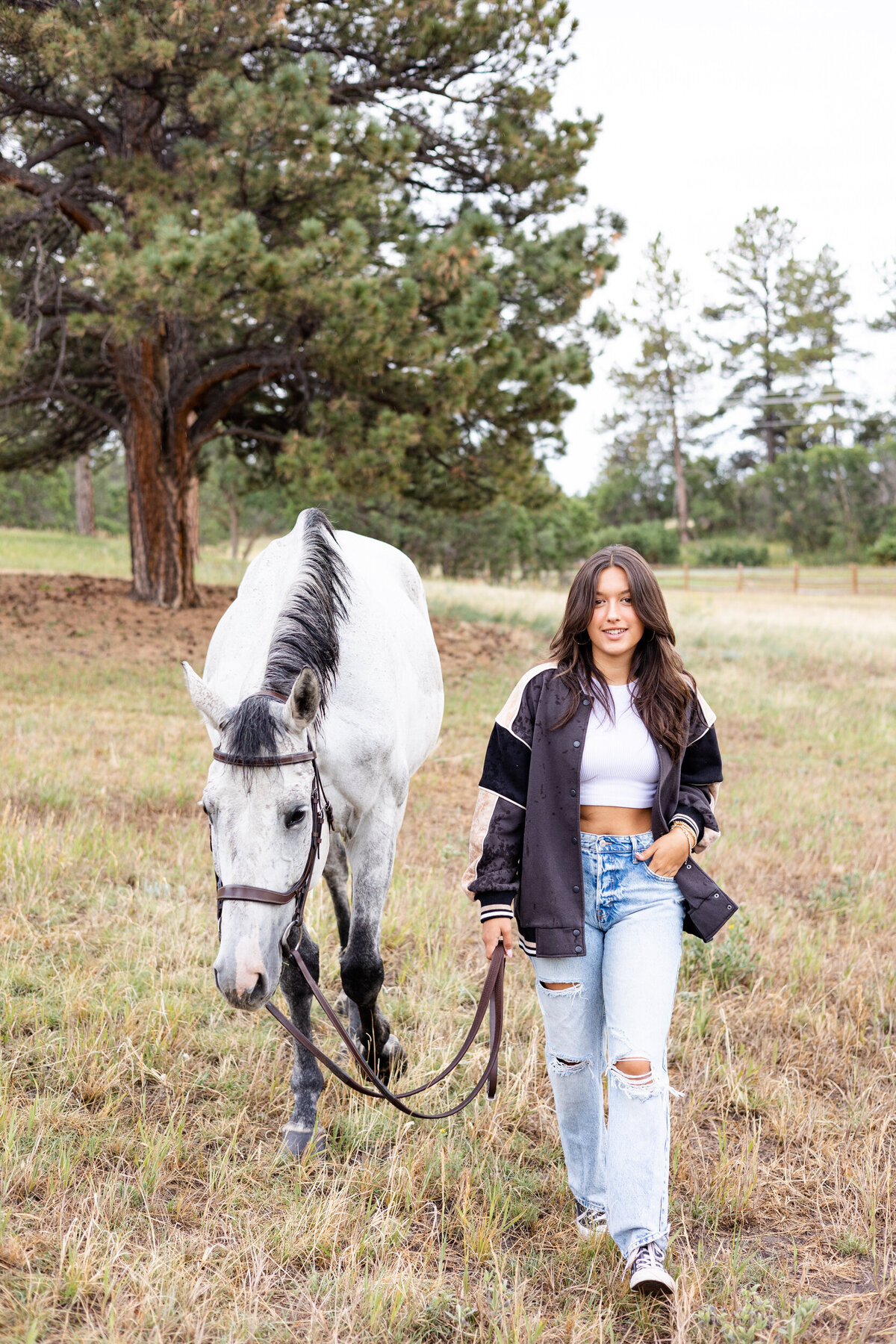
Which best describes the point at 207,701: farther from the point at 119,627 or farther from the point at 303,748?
the point at 119,627

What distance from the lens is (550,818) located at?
246cm

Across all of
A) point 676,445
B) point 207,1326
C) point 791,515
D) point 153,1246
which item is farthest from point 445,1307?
point 676,445

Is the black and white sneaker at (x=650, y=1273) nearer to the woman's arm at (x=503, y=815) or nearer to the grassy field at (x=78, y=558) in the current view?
the woman's arm at (x=503, y=815)

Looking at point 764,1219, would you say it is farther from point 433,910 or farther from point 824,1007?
point 433,910

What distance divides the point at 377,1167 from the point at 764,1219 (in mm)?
1134

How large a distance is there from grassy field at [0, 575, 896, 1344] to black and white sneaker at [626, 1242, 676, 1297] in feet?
0.21

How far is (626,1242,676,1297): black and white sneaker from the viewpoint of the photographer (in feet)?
7.25

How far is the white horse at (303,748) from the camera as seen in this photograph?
2.34 metres

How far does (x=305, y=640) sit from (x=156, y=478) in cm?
1142

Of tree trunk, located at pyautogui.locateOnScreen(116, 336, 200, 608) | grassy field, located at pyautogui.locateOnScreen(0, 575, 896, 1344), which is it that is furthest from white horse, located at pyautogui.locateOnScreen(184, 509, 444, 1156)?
tree trunk, located at pyautogui.locateOnScreen(116, 336, 200, 608)

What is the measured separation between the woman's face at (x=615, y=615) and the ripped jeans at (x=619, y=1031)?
53 cm

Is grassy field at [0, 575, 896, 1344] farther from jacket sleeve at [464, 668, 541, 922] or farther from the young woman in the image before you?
jacket sleeve at [464, 668, 541, 922]

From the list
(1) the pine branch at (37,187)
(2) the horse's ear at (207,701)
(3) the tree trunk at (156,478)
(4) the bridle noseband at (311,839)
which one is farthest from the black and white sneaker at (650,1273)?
(3) the tree trunk at (156,478)

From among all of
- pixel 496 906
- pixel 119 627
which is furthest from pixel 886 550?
pixel 496 906
